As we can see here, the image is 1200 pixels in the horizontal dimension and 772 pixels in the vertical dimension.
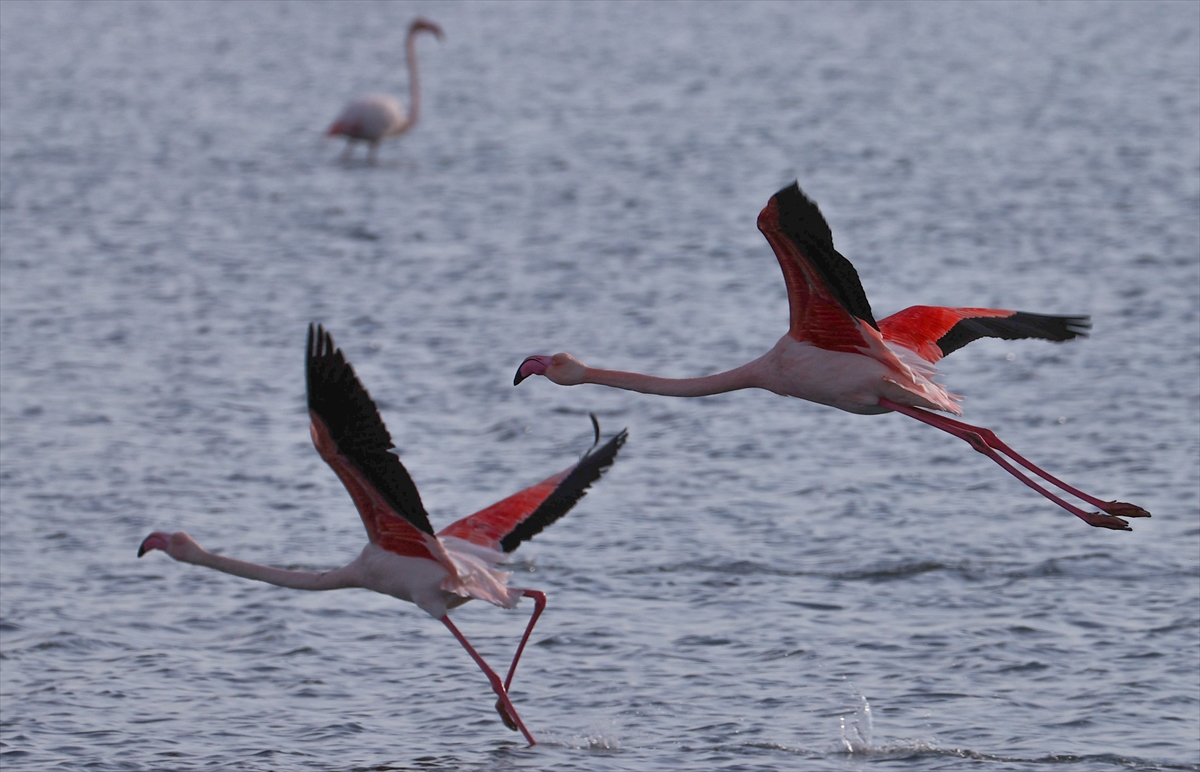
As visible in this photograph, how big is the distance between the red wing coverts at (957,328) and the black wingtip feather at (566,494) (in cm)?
137

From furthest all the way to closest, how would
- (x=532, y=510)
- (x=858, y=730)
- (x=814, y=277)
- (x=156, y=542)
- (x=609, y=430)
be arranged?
1. (x=609, y=430)
2. (x=532, y=510)
3. (x=858, y=730)
4. (x=156, y=542)
5. (x=814, y=277)

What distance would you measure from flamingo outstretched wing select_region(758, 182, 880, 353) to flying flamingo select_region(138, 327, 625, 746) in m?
1.04

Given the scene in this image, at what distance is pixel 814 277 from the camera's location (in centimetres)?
746

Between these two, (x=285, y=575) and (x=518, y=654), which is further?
(x=518, y=654)

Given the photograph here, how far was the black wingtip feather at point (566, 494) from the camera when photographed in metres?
8.83

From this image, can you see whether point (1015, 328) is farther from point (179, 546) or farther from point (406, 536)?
point (179, 546)

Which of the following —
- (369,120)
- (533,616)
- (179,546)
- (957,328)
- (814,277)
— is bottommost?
(533,616)

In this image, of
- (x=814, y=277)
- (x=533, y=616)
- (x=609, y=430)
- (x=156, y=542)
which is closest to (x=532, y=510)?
(x=533, y=616)

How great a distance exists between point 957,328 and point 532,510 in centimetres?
218

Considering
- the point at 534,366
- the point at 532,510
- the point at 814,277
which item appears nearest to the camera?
the point at 814,277

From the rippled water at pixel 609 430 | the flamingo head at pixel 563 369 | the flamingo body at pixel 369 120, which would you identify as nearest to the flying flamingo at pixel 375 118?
the flamingo body at pixel 369 120

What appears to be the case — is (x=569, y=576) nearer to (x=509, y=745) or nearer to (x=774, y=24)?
(x=509, y=745)

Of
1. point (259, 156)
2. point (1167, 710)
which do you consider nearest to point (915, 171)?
point (259, 156)

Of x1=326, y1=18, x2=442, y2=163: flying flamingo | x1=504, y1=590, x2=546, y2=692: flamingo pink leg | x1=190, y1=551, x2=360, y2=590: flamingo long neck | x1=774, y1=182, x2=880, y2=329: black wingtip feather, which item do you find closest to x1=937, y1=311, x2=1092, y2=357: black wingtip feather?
x1=774, y1=182, x2=880, y2=329: black wingtip feather
